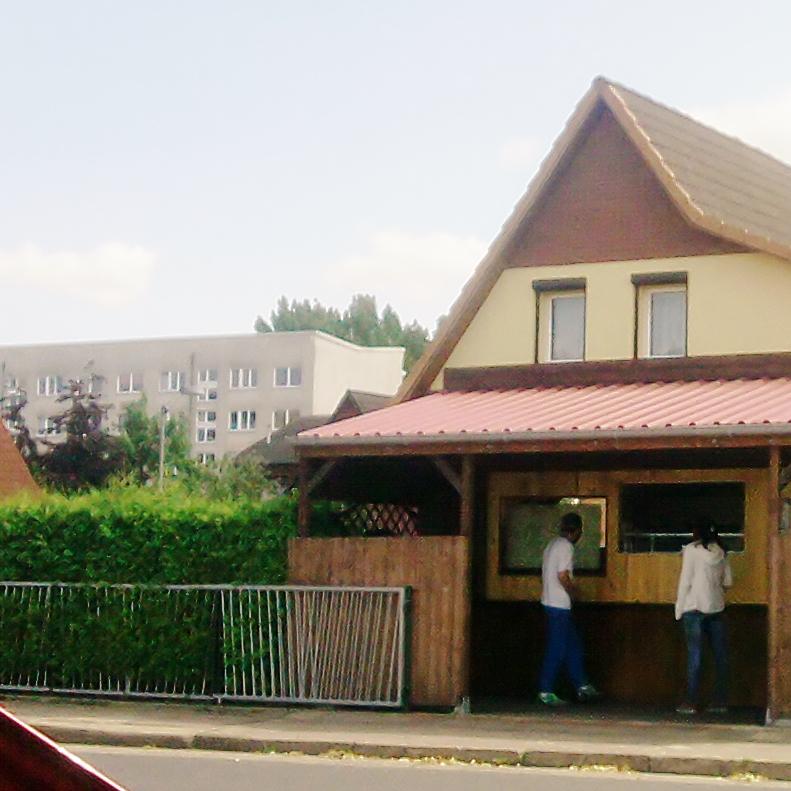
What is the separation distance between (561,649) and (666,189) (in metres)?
5.67

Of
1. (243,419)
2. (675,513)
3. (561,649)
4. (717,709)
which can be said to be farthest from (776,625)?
(243,419)

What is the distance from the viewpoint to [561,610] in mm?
18344

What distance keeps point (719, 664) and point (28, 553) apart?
23.7ft

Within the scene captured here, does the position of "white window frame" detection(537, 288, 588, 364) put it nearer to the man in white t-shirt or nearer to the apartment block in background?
the man in white t-shirt

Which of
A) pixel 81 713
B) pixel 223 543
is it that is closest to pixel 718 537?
pixel 223 543

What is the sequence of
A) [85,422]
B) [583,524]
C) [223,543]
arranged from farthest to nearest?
[85,422]
[583,524]
[223,543]

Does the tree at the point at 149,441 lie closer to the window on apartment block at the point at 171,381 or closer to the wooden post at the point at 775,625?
the window on apartment block at the point at 171,381

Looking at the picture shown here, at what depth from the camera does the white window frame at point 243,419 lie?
4550 inches

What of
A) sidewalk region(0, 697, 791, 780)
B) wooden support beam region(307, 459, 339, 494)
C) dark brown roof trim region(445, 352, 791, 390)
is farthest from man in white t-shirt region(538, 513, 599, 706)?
dark brown roof trim region(445, 352, 791, 390)

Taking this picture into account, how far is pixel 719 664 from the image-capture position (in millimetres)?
17125

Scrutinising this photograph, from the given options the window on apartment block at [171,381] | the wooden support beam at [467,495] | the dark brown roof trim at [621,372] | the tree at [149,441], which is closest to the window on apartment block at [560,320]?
the dark brown roof trim at [621,372]

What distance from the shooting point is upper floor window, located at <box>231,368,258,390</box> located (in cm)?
11419

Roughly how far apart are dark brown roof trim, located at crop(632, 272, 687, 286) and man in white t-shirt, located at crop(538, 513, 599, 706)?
3.53 m

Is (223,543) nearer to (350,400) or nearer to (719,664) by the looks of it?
(719,664)
